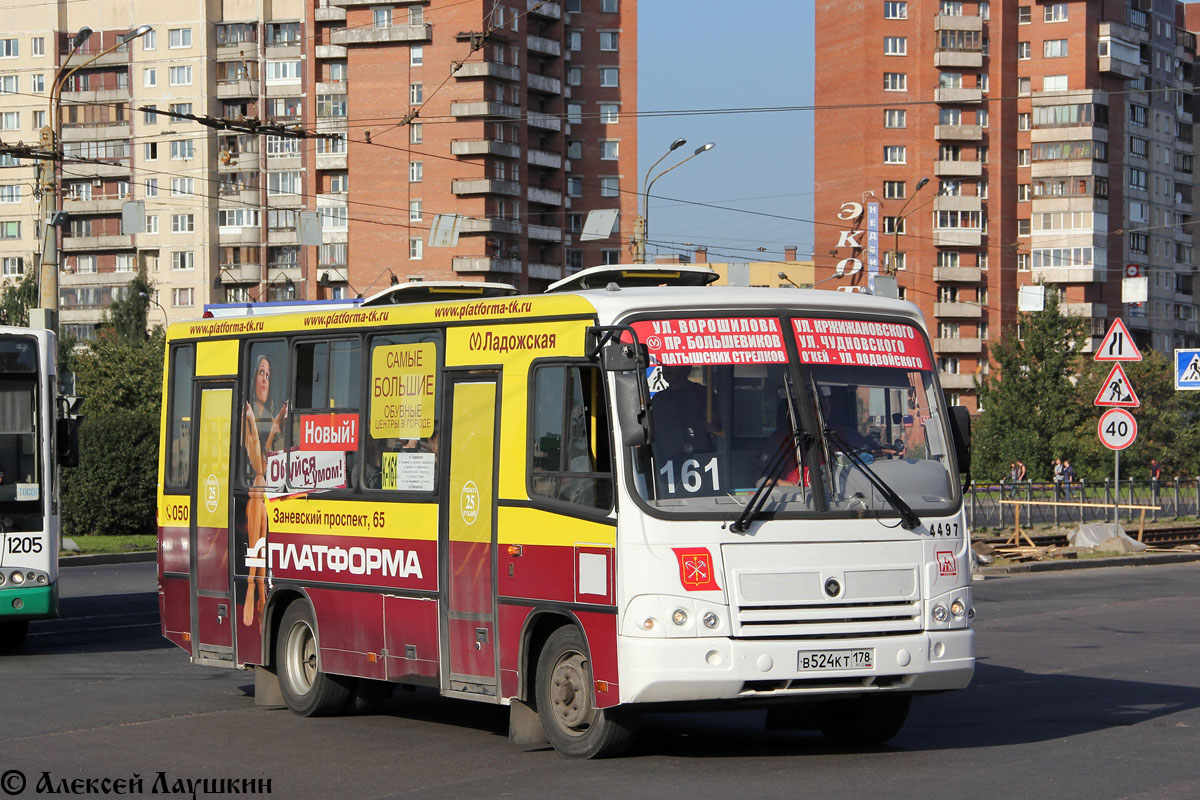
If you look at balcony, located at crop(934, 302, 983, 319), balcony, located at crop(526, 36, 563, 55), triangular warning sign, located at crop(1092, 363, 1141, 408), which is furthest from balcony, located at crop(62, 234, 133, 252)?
triangular warning sign, located at crop(1092, 363, 1141, 408)

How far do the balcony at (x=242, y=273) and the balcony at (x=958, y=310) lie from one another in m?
40.3

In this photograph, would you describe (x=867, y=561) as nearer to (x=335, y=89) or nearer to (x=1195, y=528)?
(x=1195, y=528)

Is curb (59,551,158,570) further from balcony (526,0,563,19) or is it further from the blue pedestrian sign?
balcony (526,0,563,19)

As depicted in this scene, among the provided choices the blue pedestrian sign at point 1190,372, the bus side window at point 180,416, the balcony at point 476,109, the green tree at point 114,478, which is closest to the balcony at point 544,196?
the balcony at point 476,109

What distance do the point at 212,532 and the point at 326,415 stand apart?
1747 millimetres

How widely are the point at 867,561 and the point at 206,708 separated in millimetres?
5529

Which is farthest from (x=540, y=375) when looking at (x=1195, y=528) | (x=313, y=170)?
(x=313, y=170)

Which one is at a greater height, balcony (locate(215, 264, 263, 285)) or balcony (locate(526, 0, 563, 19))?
balcony (locate(526, 0, 563, 19))

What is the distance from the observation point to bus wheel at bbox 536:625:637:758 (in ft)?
32.4

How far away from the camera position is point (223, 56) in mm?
107375

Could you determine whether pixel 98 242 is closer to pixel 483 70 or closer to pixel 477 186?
pixel 477 186

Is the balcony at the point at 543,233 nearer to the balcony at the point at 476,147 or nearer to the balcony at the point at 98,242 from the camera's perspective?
the balcony at the point at 476,147

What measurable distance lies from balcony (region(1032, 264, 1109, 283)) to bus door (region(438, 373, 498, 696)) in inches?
3898

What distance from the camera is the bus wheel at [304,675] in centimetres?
1245
